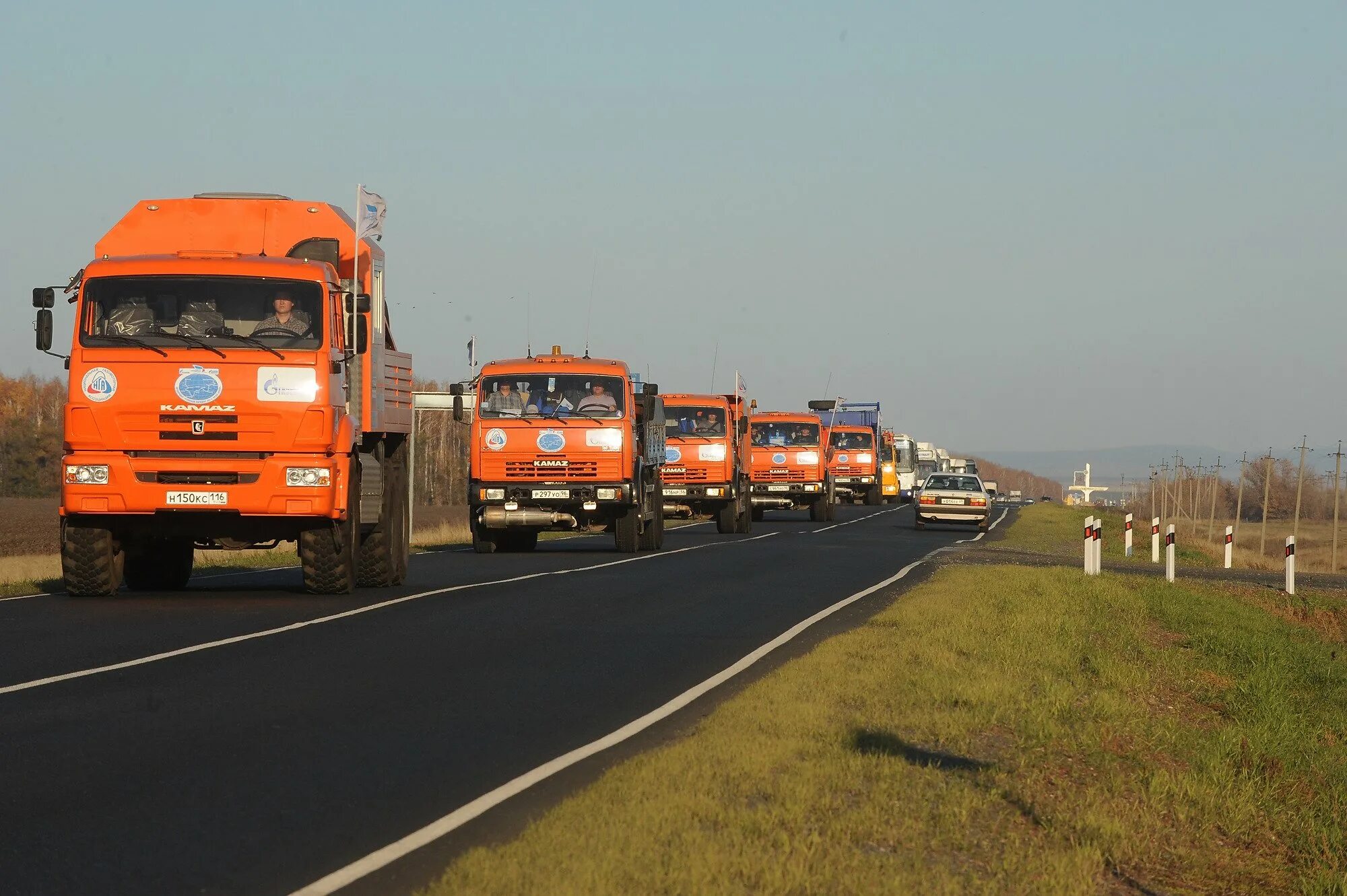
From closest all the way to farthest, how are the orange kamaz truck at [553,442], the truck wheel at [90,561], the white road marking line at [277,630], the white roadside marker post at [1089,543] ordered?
the white road marking line at [277,630], the truck wheel at [90,561], the white roadside marker post at [1089,543], the orange kamaz truck at [553,442]

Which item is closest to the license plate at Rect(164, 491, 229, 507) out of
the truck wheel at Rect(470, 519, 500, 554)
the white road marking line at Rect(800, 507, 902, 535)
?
the truck wheel at Rect(470, 519, 500, 554)

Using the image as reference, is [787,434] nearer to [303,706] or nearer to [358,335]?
[358,335]

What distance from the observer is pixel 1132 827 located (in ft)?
23.6

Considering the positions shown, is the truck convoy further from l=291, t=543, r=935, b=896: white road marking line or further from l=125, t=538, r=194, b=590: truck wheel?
l=291, t=543, r=935, b=896: white road marking line

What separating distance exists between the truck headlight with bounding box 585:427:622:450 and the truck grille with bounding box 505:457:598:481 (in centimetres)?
27

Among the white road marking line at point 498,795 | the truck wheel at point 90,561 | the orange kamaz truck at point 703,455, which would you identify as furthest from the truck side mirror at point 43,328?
the orange kamaz truck at point 703,455

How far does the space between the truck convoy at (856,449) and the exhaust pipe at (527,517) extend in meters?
33.7

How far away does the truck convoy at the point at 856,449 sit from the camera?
2406 inches

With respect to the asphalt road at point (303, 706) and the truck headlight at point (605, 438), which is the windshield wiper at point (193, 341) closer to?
the asphalt road at point (303, 706)

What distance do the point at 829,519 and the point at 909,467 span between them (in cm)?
3915

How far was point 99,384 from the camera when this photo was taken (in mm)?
15227

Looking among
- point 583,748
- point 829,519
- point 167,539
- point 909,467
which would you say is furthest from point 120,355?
point 909,467

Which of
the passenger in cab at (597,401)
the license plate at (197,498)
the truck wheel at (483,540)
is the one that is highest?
the passenger in cab at (597,401)

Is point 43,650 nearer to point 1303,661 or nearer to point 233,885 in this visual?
point 233,885
